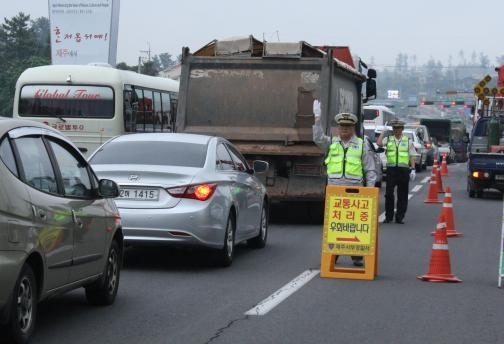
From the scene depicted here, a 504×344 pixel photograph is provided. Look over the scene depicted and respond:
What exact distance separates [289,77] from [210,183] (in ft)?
22.3

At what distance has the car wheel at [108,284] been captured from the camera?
9.91 meters

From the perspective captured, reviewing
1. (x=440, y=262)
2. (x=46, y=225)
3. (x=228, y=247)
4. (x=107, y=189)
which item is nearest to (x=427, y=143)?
(x=228, y=247)

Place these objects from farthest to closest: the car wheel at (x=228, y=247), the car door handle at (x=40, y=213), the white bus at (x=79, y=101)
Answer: the white bus at (x=79, y=101), the car wheel at (x=228, y=247), the car door handle at (x=40, y=213)

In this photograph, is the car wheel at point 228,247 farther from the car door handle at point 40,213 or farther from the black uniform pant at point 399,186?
the black uniform pant at point 399,186

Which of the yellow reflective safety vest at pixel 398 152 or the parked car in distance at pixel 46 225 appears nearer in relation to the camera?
the parked car in distance at pixel 46 225

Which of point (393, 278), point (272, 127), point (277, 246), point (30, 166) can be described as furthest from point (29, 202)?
point (272, 127)

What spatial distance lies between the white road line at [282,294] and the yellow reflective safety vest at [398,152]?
24.5 ft

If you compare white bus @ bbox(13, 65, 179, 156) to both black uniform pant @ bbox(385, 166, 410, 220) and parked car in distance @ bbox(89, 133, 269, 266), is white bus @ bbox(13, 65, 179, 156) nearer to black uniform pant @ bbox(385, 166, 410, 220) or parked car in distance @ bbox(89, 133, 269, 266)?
black uniform pant @ bbox(385, 166, 410, 220)

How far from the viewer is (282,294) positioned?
36.4 feet

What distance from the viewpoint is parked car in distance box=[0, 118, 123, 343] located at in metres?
7.55

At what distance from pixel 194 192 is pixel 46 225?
4389mm

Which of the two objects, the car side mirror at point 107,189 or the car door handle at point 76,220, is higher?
the car side mirror at point 107,189

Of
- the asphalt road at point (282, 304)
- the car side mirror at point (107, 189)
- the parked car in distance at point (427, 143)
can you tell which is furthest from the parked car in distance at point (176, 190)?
the parked car in distance at point (427, 143)

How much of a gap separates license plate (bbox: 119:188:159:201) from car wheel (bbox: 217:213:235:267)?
1020mm
